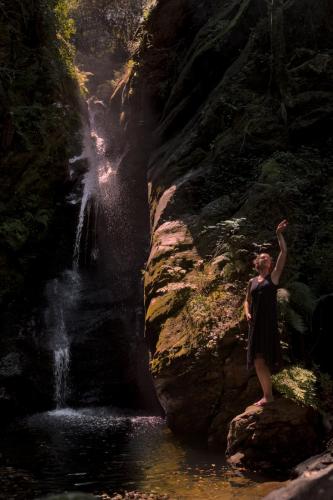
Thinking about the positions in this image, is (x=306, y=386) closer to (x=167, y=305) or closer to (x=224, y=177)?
(x=167, y=305)

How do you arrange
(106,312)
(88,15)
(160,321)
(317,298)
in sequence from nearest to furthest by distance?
(317,298) < (160,321) < (106,312) < (88,15)

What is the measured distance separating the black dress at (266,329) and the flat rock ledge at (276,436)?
1.99ft

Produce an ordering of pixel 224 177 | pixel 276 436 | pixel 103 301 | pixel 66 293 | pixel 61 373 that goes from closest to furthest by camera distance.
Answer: pixel 276 436
pixel 61 373
pixel 224 177
pixel 103 301
pixel 66 293

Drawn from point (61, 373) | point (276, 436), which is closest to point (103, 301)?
point (61, 373)

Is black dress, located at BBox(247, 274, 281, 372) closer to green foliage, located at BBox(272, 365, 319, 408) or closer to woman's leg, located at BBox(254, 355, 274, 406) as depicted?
woman's leg, located at BBox(254, 355, 274, 406)

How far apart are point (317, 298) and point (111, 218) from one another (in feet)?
30.7

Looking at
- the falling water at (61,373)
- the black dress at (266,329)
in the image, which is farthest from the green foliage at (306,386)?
the falling water at (61,373)

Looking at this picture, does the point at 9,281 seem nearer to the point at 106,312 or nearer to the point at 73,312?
the point at 73,312

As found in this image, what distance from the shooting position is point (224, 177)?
39.5 ft

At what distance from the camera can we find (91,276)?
566 inches

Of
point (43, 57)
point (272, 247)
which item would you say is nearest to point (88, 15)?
point (43, 57)

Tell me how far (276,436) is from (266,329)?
141 centimetres

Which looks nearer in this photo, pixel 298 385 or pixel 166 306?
pixel 298 385

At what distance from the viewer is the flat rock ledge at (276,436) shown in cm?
632
